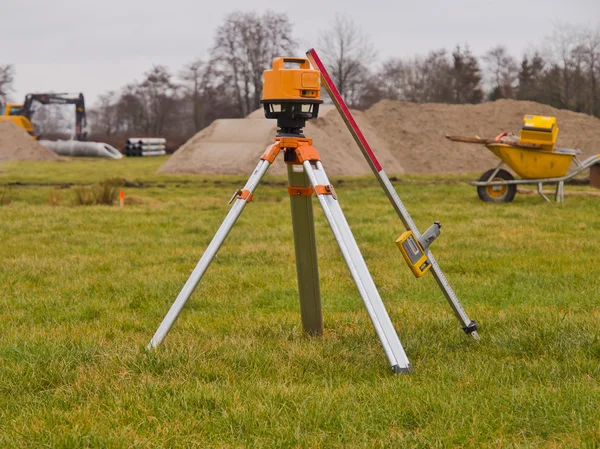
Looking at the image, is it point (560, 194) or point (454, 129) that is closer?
point (560, 194)

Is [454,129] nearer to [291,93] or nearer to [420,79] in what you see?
[420,79]

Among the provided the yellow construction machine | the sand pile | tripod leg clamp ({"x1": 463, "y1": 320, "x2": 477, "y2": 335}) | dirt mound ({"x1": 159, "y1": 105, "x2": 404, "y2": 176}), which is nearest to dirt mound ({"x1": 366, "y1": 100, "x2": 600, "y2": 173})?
the sand pile

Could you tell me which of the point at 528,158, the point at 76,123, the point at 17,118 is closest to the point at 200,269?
the point at 528,158

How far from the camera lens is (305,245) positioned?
179 inches

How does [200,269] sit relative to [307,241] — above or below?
below

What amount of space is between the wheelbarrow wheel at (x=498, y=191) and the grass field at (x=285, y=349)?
17.4ft

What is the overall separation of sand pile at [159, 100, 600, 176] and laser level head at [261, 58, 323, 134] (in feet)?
77.3

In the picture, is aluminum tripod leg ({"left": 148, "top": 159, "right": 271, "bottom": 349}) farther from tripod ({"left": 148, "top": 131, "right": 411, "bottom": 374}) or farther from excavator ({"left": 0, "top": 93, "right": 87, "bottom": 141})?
excavator ({"left": 0, "top": 93, "right": 87, "bottom": 141})

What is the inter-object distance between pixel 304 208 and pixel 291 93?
0.72m

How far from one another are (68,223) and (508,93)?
169 ft

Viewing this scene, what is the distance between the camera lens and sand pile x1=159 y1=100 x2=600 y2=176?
30375 millimetres

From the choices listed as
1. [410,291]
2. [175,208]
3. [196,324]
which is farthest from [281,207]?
[196,324]

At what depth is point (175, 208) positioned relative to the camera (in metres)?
14.9

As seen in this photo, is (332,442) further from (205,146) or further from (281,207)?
(205,146)
